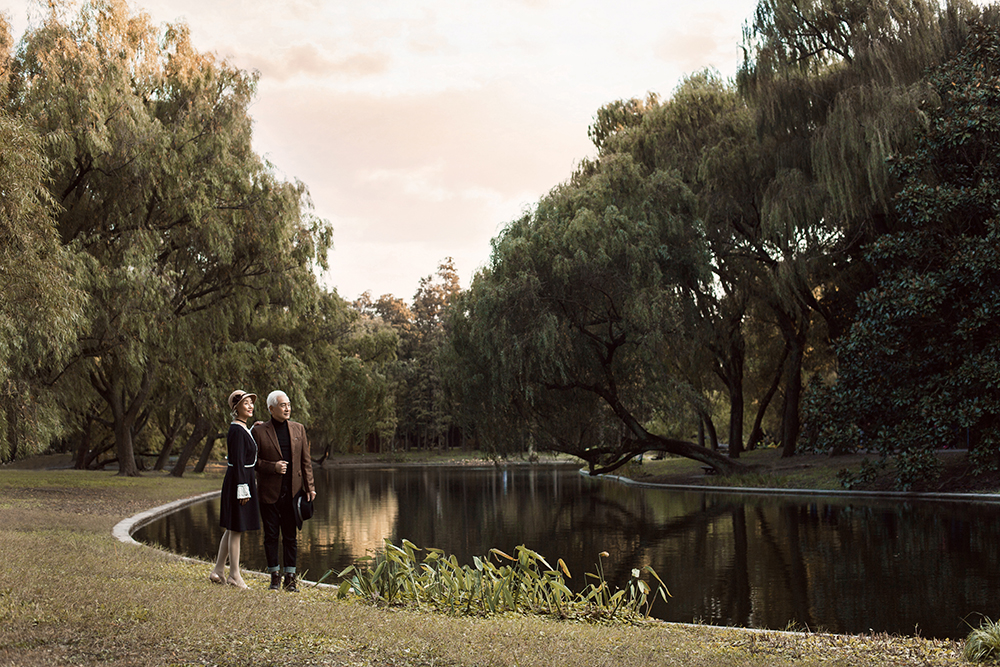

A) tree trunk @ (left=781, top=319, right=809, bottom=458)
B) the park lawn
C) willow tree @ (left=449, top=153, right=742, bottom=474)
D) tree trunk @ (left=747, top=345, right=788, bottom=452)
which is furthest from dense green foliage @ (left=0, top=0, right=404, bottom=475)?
tree trunk @ (left=747, top=345, right=788, bottom=452)

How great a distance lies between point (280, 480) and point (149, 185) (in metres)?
15.1

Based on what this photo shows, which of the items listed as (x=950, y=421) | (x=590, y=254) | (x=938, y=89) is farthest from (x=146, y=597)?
(x=938, y=89)

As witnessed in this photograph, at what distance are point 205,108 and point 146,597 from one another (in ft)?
59.5

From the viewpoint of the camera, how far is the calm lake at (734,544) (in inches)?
309

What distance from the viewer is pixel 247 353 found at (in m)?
23.5

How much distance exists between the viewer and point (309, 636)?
5266 mm

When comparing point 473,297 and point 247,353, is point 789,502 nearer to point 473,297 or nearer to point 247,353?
point 473,297

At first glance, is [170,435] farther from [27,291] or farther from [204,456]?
[27,291]

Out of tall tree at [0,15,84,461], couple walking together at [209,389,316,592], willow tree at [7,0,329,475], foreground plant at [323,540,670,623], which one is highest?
willow tree at [7,0,329,475]

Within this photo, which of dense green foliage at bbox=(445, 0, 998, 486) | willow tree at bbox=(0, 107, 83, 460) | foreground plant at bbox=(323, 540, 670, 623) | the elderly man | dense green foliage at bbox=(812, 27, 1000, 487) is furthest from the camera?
dense green foliage at bbox=(445, 0, 998, 486)

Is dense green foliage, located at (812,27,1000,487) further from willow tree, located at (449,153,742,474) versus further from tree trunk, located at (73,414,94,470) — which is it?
tree trunk, located at (73,414,94,470)

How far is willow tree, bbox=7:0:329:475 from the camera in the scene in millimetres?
19094

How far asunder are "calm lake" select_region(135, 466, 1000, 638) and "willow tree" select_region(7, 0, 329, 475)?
5.11 meters

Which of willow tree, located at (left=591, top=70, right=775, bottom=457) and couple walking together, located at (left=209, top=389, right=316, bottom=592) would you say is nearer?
couple walking together, located at (left=209, top=389, right=316, bottom=592)
